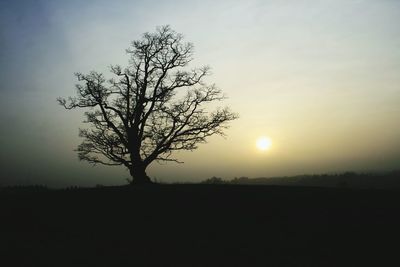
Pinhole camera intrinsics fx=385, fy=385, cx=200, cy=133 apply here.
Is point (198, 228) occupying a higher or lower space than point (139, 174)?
lower

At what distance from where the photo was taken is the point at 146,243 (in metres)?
13.6

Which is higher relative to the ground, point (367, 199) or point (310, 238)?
point (367, 199)

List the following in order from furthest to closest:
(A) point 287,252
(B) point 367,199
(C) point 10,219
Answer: (B) point 367,199, (C) point 10,219, (A) point 287,252

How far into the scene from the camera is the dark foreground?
12359mm

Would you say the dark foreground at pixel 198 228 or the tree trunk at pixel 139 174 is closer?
the dark foreground at pixel 198 228

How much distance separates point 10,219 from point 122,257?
7.14 m

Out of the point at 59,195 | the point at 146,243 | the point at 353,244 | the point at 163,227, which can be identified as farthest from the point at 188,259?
the point at 59,195

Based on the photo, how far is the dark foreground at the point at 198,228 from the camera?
12359 millimetres

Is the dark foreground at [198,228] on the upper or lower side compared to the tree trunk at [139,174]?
lower

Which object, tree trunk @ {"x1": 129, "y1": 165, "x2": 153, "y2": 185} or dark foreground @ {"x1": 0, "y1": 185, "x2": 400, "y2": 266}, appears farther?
tree trunk @ {"x1": 129, "y1": 165, "x2": 153, "y2": 185}

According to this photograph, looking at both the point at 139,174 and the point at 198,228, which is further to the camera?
the point at 139,174

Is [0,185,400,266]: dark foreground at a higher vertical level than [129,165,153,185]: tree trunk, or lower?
lower

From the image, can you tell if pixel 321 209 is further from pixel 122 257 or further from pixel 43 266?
pixel 43 266

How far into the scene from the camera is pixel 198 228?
1524 centimetres
